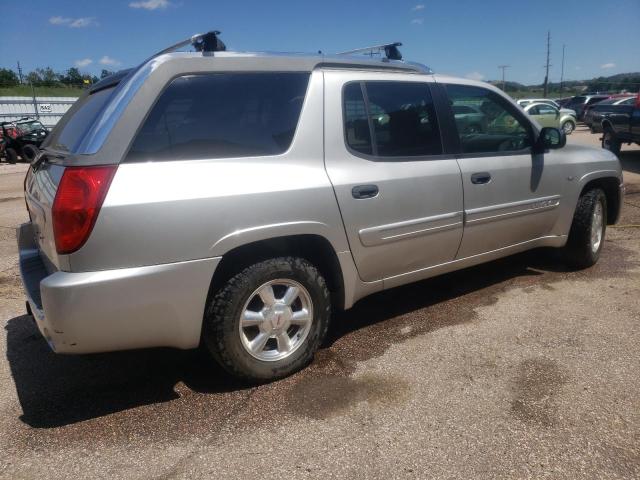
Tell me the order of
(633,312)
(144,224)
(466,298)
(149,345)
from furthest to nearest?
1. (466,298)
2. (633,312)
3. (149,345)
4. (144,224)

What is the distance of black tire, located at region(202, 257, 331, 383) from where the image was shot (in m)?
2.78

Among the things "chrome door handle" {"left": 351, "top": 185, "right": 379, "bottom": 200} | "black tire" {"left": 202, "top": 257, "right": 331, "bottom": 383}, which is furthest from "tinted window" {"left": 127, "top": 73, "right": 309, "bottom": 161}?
"black tire" {"left": 202, "top": 257, "right": 331, "bottom": 383}

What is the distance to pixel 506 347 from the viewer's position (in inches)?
135

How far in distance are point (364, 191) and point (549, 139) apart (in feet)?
6.58

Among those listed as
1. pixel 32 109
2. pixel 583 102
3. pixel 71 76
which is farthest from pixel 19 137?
pixel 71 76

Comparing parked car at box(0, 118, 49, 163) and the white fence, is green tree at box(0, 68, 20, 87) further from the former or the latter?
parked car at box(0, 118, 49, 163)

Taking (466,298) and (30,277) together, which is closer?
(30,277)

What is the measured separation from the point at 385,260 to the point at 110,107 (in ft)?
5.93

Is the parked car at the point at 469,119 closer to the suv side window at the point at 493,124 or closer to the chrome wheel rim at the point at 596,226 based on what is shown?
the suv side window at the point at 493,124

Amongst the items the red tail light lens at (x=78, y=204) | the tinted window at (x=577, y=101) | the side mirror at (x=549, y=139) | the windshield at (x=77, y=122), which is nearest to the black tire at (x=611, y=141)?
the side mirror at (x=549, y=139)

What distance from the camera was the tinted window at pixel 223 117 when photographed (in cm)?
259

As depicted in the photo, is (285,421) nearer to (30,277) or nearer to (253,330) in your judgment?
(253,330)

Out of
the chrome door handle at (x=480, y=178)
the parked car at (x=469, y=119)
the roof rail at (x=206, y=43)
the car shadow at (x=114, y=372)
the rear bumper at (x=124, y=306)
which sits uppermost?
the roof rail at (x=206, y=43)

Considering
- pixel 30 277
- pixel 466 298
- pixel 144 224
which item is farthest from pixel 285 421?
pixel 466 298
